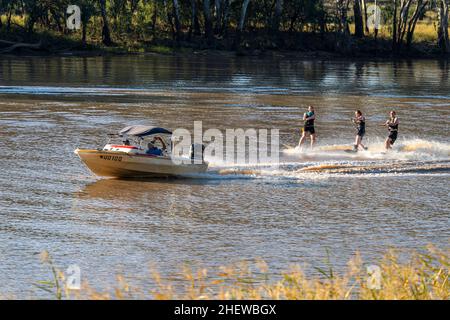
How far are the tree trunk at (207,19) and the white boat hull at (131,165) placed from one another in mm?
58749

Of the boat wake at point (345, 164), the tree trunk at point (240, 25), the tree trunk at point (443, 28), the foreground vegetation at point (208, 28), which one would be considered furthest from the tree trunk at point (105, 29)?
the boat wake at point (345, 164)

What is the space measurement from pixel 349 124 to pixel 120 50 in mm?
45354

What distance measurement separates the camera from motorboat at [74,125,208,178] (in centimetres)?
2538

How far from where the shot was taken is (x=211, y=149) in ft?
104

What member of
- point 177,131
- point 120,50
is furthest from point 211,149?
point 120,50

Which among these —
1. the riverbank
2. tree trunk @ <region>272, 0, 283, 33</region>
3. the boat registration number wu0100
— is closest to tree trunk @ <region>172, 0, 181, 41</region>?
the riverbank

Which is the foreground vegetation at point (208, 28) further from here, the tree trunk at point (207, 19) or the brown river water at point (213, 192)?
the brown river water at point (213, 192)

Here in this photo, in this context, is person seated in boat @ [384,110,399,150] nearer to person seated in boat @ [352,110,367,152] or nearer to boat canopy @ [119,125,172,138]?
person seated in boat @ [352,110,367,152]

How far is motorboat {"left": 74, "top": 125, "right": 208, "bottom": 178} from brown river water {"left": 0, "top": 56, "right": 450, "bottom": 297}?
0.35 m

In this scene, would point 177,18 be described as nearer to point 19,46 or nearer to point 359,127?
point 19,46

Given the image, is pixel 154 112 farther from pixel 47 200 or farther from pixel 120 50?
pixel 120 50

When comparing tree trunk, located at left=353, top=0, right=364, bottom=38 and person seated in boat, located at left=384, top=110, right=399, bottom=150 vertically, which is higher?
tree trunk, located at left=353, top=0, right=364, bottom=38

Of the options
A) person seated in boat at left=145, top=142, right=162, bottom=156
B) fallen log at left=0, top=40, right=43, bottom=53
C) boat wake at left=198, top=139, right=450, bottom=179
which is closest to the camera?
person seated in boat at left=145, top=142, right=162, bottom=156

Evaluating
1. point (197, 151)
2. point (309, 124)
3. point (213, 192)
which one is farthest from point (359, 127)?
point (213, 192)
